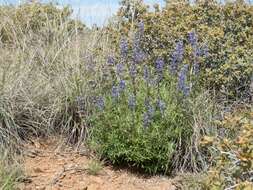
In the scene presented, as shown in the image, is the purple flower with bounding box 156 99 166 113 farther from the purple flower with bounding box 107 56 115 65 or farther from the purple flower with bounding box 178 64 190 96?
the purple flower with bounding box 107 56 115 65

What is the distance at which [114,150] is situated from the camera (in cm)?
525

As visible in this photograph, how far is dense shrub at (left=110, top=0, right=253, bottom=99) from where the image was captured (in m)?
6.01

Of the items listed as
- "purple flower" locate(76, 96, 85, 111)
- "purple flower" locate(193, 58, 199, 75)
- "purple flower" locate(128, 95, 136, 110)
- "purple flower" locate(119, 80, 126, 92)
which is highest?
"purple flower" locate(193, 58, 199, 75)

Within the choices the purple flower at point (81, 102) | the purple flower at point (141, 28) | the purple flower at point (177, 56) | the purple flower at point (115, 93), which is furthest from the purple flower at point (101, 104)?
the purple flower at point (141, 28)

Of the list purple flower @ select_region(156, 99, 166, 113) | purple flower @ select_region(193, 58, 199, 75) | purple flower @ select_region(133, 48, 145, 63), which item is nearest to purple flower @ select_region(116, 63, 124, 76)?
purple flower @ select_region(133, 48, 145, 63)

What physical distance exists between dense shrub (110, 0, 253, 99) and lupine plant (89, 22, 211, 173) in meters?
0.42

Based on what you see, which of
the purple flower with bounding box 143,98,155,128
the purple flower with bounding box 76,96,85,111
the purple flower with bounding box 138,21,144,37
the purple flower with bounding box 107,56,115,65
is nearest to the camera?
the purple flower with bounding box 143,98,155,128

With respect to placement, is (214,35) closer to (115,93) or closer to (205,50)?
(205,50)

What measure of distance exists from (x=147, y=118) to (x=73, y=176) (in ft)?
2.89

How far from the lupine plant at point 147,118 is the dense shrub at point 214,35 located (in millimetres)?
416

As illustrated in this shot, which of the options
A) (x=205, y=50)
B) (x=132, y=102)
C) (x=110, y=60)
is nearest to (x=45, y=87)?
(x=110, y=60)

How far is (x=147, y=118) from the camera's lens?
5.09m

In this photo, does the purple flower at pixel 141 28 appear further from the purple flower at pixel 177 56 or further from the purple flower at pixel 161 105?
the purple flower at pixel 161 105

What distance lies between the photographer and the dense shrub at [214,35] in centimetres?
601
